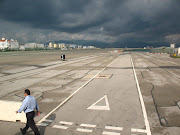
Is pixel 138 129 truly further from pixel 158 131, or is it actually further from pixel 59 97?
pixel 59 97

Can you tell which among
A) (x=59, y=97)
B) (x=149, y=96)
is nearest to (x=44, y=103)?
(x=59, y=97)

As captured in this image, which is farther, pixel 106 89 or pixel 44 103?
pixel 106 89

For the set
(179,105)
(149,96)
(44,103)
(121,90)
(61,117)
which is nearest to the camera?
(61,117)

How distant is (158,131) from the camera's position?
5648 mm

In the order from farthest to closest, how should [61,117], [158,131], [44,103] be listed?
[44,103] → [61,117] → [158,131]

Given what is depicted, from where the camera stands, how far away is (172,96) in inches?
386

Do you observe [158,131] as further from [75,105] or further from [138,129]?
[75,105]

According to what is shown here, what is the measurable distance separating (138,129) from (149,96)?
4522mm

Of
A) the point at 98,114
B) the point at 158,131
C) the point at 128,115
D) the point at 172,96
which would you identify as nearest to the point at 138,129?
the point at 158,131

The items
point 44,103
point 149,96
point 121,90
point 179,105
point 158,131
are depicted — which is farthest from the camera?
point 121,90

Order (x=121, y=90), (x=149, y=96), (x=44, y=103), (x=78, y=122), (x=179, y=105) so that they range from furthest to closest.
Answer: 1. (x=121, y=90)
2. (x=149, y=96)
3. (x=44, y=103)
4. (x=179, y=105)
5. (x=78, y=122)

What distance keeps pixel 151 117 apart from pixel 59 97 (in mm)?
5920

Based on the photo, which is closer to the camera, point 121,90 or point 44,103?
point 44,103

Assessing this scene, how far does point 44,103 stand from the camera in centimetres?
888
